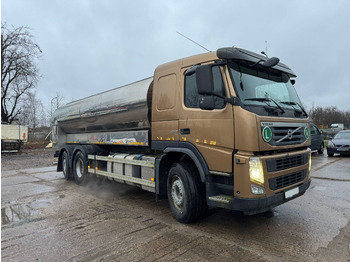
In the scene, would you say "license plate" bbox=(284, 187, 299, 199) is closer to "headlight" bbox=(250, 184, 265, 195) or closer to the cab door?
"headlight" bbox=(250, 184, 265, 195)

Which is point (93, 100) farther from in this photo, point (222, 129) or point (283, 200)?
point (283, 200)

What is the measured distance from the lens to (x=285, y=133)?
3820 millimetres

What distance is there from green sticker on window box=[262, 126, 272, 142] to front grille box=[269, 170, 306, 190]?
58cm

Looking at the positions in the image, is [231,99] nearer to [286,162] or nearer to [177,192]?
[286,162]

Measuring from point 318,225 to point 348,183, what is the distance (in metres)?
4.12

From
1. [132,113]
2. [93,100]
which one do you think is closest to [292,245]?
[132,113]

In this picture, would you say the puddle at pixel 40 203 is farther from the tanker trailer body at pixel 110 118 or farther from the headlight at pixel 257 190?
the headlight at pixel 257 190

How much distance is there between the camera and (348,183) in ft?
24.1

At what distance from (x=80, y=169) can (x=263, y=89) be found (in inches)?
249

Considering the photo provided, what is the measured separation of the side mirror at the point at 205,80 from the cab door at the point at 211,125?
18 cm

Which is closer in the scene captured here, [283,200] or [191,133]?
[283,200]

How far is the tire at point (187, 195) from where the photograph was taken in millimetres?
4113

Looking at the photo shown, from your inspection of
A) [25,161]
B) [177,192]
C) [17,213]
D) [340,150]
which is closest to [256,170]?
[177,192]

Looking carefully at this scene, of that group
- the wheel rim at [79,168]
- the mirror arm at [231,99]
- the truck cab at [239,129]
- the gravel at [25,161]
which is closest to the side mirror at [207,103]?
the truck cab at [239,129]
